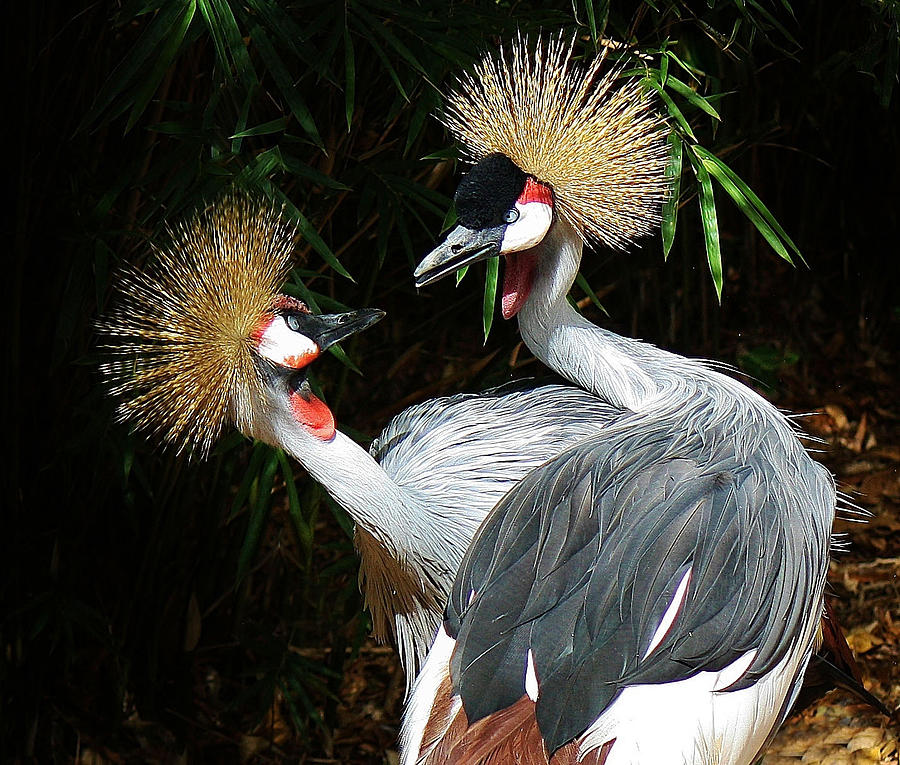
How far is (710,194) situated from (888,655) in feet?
3.72

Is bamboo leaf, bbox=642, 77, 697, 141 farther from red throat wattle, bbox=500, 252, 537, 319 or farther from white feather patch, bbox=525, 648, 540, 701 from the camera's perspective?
white feather patch, bbox=525, 648, 540, 701

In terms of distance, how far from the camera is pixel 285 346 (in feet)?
4.01

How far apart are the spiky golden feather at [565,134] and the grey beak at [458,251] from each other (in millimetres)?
111

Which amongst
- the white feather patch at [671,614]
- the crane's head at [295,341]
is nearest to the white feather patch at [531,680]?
the white feather patch at [671,614]

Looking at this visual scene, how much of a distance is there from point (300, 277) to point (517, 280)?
→ 0.37 m

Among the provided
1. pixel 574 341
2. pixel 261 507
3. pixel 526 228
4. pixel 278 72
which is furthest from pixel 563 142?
pixel 261 507

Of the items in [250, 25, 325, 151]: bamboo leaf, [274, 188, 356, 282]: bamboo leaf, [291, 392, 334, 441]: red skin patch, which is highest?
[250, 25, 325, 151]: bamboo leaf

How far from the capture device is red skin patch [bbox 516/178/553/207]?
129cm

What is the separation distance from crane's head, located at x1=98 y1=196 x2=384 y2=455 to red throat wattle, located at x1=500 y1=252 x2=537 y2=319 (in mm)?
225

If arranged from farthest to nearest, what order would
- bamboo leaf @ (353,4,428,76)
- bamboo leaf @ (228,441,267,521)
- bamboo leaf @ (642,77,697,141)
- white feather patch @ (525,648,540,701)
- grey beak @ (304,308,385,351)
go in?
bamboo leaf @ (228,441,267,521), bamboo leaf @ (642,77,697,141), bamboo leaf @ (353,4,428,76), grey beak @ (304,308,385,351), white feather patch @ (525,648,540,701)

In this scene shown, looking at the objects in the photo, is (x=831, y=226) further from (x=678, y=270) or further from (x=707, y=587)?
(x=707, y=587)

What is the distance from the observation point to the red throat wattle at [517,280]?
1368mm

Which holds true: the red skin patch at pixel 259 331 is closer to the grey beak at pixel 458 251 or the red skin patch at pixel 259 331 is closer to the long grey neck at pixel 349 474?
the long grey neck at pixel 349 474

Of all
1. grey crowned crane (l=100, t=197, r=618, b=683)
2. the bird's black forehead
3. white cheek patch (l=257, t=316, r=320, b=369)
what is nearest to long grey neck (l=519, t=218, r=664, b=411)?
the bird's black forehead
